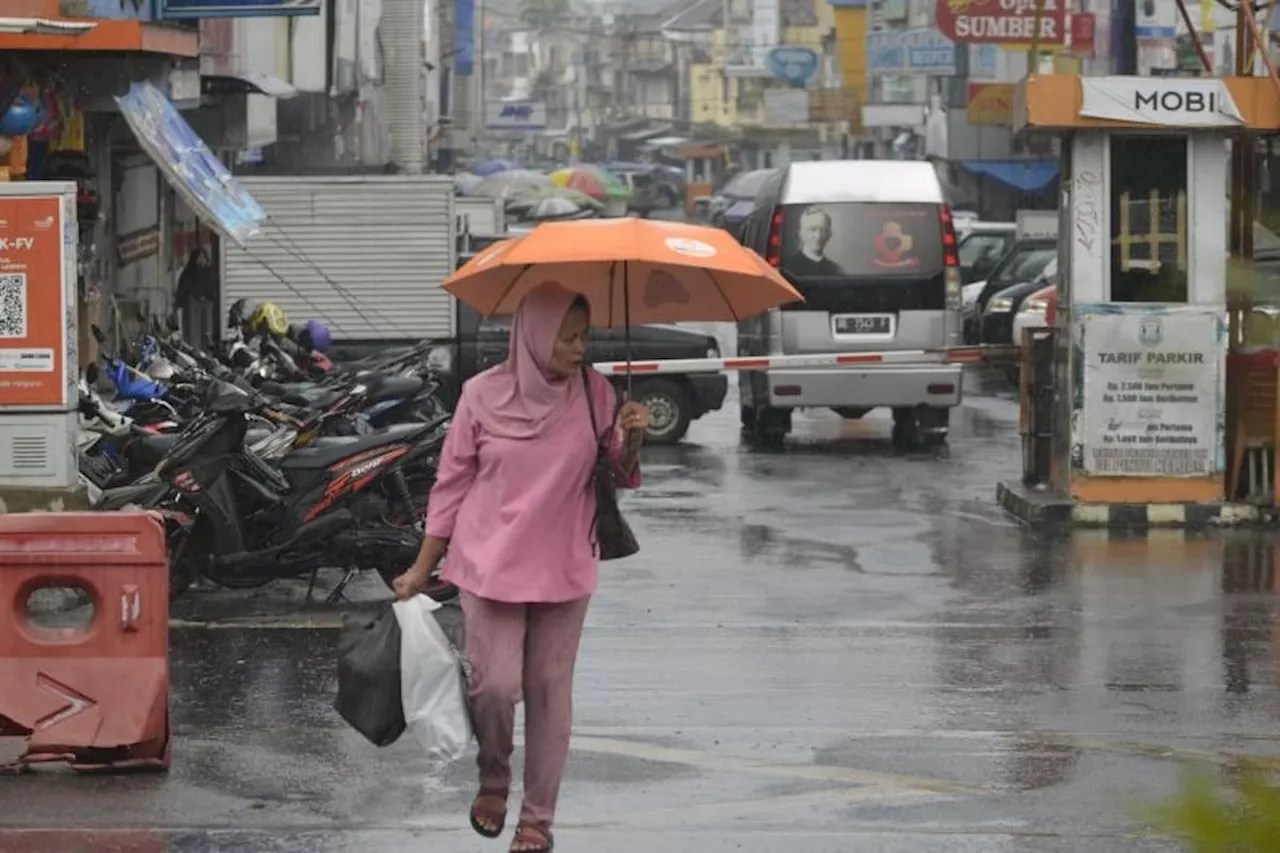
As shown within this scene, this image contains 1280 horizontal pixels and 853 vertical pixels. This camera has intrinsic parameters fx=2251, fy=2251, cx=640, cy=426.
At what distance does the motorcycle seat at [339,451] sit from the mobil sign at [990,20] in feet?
92.2

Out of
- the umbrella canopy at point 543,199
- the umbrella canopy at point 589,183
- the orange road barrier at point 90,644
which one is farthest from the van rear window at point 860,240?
the umbrella canopy at point 589,183

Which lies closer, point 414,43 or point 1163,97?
point 1163,97

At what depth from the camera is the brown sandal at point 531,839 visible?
237 inches

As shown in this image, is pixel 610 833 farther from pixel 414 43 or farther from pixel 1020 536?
pixel 414 43

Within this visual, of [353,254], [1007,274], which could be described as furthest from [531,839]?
[1007,274]

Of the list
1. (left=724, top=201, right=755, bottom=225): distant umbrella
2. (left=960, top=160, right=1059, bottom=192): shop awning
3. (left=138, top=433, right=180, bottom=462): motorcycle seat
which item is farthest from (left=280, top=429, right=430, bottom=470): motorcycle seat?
(left=960, top=160, right=1059, bottom=192): shop awning

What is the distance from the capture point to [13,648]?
735 centimetres

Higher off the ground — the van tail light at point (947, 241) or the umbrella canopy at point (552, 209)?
the umbrella canopy at point (552, 209)

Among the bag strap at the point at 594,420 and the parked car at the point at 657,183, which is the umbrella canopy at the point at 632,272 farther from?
the parked car at the point at 657,183

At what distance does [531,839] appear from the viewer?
601cm

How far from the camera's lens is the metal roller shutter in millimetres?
22281

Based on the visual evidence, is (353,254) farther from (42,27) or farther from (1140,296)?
(1140,296)

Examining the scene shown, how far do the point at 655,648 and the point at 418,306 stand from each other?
12696 mm

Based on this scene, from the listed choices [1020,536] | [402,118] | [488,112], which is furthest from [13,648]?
[488,112]
